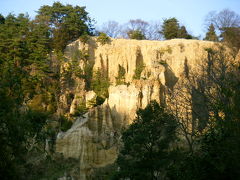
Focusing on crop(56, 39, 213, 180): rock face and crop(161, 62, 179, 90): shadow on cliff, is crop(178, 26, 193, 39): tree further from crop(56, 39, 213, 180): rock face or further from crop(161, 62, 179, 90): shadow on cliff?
crop(161, 62, 179, 90): shadow on cliff

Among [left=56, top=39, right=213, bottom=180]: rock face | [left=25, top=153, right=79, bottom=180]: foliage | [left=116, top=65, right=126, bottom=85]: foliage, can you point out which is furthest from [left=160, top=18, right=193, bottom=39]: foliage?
[left=25, top=153, right=79, bottom=180]: foliage

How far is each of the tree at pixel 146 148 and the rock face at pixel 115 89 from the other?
623 centimetres

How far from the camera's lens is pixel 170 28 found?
52000 mm

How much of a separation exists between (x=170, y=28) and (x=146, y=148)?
33.8 meters

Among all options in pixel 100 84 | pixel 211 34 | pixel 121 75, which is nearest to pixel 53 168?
pixel 100 84

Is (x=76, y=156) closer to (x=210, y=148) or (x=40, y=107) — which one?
(x=40, y=107)

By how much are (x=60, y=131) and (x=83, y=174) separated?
17.2 feet

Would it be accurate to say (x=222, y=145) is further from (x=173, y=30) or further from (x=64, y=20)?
(x=173, y=30)

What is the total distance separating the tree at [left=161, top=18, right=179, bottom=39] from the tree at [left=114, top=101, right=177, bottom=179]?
31.9 m

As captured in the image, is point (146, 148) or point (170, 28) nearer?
point (146, 148)

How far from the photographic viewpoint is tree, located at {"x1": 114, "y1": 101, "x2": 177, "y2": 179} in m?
20.0

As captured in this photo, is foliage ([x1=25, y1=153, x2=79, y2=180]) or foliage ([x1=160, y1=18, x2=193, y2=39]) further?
foliage ([x1=160, y1=18, x2=193, y2=39])

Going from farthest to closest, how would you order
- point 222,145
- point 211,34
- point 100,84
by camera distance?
1. point 211,34
2. point 100,84
3. point 222,145

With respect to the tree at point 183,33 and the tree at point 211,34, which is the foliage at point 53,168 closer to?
the tree at point 183,33
